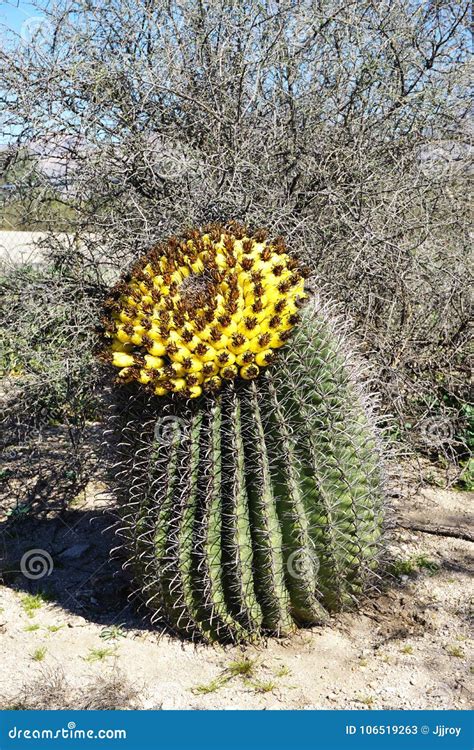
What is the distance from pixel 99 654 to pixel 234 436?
3.72ft

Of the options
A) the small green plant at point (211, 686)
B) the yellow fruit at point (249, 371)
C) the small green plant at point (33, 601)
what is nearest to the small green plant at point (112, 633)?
the small green plant at point (33, 601)

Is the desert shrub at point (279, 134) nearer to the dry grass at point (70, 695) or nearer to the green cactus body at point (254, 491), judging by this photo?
the green cactus body at point (254, 491)

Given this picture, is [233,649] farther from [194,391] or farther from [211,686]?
[194,391]

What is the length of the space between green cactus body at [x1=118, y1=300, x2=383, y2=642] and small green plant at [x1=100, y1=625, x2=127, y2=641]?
1.05ft

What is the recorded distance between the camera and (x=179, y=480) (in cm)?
306

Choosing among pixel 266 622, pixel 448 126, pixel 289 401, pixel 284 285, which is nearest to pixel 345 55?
pixel 448 126

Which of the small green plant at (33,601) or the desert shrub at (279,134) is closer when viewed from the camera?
the small green plant at (33,601)

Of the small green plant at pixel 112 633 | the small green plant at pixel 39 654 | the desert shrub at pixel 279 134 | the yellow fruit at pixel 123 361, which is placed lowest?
the small green plant at pixel 39 654

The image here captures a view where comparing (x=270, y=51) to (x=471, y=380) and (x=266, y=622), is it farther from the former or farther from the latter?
(x=266, y=622)

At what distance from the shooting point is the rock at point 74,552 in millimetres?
4246

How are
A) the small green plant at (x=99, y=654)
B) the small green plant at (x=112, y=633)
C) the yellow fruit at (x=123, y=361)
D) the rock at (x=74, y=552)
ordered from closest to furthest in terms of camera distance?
1. the yellow fruit at (x=123, y=361)
2. the small green plant at (x=99, y=654)
3. the small green plant at (x=112, y=633)
4. the rock at (x=74, y=552)

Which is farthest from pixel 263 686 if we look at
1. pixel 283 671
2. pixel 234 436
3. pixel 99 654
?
pixel 234 436

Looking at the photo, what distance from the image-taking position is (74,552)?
4289 mm

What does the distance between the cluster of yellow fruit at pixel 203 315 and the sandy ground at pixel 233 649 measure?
114cm
